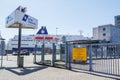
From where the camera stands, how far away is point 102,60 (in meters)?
17.1

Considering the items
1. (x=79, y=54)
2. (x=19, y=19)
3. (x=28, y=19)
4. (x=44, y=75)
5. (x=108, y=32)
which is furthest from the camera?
(x=108, y=32)

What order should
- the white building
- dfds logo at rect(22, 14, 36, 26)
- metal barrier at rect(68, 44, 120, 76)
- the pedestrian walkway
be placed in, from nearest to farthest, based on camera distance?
1. the pedestrian walkway
2. metal barrier at rect(68, 44, 120, 76)
3. dfds logo at rect(22, 14, 36, 26)
4. the white building

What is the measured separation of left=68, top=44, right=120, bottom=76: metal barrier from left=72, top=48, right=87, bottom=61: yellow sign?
0.31 metres

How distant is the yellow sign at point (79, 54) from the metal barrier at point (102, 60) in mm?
312

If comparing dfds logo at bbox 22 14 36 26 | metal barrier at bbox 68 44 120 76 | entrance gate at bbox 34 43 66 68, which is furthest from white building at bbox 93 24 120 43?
metal barrier at bbox 68 44 120 76

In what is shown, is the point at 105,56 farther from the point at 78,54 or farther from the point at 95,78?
the point at 95,78

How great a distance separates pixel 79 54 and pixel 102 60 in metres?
1.76

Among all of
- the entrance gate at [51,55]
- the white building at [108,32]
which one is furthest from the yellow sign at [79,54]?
the white building at [108,32]

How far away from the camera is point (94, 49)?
17.7m

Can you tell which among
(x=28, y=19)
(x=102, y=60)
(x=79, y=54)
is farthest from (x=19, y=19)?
(x=102, y=60)

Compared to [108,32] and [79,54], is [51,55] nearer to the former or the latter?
[79,54]

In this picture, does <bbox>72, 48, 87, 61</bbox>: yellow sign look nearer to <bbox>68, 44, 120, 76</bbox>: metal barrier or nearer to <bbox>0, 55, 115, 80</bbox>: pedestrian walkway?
<bbox>68, 44, 120, 76</bbox>: metal barrier

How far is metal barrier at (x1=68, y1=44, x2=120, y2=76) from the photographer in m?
14.7

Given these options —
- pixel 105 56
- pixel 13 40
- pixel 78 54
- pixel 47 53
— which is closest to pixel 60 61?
pixel 47 53
